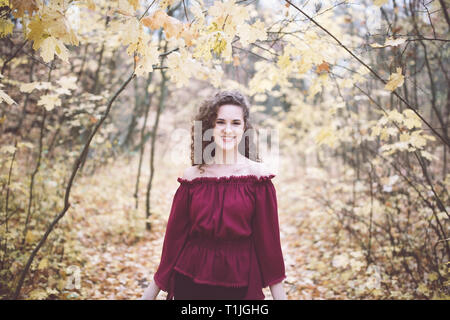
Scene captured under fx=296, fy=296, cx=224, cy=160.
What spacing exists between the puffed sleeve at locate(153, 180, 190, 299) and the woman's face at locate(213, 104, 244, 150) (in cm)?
41

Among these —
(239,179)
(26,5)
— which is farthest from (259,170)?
(26,5)

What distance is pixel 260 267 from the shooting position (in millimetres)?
1766

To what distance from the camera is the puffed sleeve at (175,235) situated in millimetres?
1847

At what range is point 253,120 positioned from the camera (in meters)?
5.54

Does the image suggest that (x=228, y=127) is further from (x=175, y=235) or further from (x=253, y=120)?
(x=253, y=120)

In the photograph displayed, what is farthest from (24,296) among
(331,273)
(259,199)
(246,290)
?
(331,273)

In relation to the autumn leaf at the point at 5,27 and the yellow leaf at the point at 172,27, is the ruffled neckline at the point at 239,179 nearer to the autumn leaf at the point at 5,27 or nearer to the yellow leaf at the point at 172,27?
the yellow leaf at the point at 172,27

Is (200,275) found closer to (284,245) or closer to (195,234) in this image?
(195,234)

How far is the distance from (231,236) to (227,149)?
0.56 meters

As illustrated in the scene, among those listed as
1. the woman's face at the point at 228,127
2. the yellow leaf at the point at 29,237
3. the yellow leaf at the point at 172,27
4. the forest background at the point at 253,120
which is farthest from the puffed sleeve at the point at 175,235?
the yellow leaf at the point at 29,237

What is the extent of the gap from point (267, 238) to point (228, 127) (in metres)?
0.75

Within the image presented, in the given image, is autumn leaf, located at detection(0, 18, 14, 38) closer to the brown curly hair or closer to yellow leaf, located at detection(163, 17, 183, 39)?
yellow leaf, located at detection(163, 17, 183, 39)

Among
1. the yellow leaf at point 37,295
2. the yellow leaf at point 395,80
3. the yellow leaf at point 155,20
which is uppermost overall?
the yellow leaf at point 155,20

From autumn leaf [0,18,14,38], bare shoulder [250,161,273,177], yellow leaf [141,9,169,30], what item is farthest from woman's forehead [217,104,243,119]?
autumn leaf [0,18,14,38]
